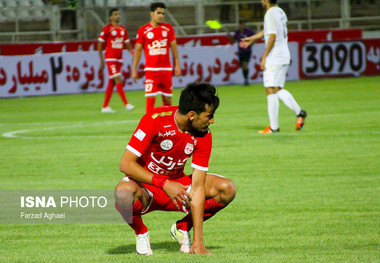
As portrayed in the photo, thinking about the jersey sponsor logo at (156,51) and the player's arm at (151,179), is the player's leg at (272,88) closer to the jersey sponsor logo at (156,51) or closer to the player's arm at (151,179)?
the jersey sponsor logo at (156,51)

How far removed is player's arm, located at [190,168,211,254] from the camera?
522cm

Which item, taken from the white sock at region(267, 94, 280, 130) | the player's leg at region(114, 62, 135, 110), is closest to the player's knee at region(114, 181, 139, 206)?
the white sock at region(267, 94, 280, 130)

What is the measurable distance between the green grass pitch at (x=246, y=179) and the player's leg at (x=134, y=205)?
102 millimetres

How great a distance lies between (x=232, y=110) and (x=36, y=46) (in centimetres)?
1102

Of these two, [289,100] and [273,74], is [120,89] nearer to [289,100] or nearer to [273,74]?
[273,74]

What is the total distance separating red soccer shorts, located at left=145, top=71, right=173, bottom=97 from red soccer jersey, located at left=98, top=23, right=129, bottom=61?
407 cm

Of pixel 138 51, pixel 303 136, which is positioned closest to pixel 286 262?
pixel 303 136

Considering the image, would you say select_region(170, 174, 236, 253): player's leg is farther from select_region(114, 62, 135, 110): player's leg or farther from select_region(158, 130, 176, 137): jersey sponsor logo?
select_region(114, 62, 135, 110): player's leg

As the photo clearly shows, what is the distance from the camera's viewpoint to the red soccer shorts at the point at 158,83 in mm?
14375

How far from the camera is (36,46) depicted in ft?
85.3

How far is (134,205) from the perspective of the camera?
5.35 meters

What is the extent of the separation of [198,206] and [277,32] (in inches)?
307

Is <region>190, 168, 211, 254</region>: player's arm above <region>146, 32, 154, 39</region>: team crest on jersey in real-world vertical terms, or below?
below

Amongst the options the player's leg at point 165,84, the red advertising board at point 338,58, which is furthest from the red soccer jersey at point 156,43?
the red advertising board at point 338,58
